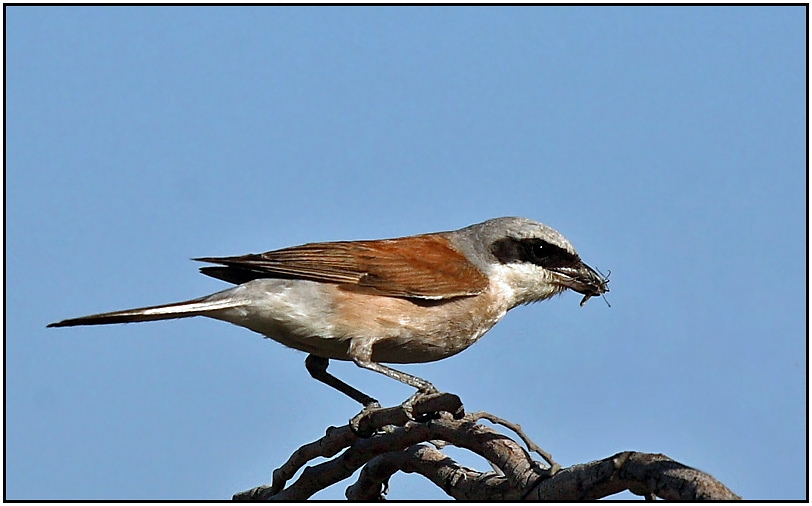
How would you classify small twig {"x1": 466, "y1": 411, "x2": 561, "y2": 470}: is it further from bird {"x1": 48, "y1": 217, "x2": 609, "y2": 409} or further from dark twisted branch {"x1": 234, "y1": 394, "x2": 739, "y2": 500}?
bird {"x1": 48, "y1": 217, "x2": 609, "y2": 409}

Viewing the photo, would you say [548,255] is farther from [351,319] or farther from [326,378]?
[326,378]

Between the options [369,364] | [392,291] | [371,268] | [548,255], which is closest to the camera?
[369,364]

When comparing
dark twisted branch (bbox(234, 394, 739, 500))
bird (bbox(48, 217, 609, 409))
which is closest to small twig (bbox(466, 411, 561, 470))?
dark twisted branch (bbox(234, 394, 739, 500))

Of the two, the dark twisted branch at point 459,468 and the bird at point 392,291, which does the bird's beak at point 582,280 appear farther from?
the dark twisted branch at point 459,468

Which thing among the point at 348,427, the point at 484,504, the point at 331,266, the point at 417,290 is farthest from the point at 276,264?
the point at 484,504

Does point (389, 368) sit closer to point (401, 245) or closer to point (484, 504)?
point (401, 245)

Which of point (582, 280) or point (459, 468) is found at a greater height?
point (582, 280)

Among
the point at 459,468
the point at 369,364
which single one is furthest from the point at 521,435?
the point at 369,364

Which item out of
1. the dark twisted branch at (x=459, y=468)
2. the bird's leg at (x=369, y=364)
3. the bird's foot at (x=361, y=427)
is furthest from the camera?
the bird's leg at (x=369, y=364)

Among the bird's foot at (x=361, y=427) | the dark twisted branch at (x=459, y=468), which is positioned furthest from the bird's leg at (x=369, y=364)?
the bird's foot at (x=361, y=427)
